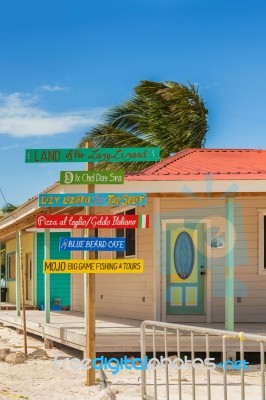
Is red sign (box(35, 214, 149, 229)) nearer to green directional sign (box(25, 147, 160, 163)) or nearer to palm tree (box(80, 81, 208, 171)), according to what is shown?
green directional sign (box(25, 147, 160, 163))

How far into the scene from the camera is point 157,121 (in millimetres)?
28250

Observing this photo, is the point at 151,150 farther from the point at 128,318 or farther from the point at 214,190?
the point at 128,318

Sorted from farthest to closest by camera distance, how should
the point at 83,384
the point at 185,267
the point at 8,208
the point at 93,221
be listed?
the point at 8,208, the point at 185,267, the point at 83,384, the point at 93,221

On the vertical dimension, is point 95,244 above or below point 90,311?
above

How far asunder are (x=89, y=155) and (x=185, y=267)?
17.1 feet

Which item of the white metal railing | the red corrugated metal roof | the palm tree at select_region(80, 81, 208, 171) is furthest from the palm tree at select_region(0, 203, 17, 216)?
the white metal railing

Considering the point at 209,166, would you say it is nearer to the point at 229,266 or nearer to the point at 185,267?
the point at 185,267

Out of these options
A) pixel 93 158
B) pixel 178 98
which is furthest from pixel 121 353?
pixel 178 98

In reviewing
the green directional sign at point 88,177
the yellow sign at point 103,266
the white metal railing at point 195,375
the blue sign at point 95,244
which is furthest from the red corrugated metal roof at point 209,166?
the white metal railing at point 195,375

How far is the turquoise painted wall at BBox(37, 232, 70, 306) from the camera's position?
24594 millimetres

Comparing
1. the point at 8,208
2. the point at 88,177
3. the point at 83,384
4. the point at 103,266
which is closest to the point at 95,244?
the point at 103,266

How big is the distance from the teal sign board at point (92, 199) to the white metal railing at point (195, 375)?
1.70 m

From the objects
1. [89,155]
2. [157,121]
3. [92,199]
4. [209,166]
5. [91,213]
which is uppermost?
[157,121]

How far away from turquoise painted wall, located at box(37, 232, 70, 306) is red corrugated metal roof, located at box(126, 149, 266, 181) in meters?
8.37
